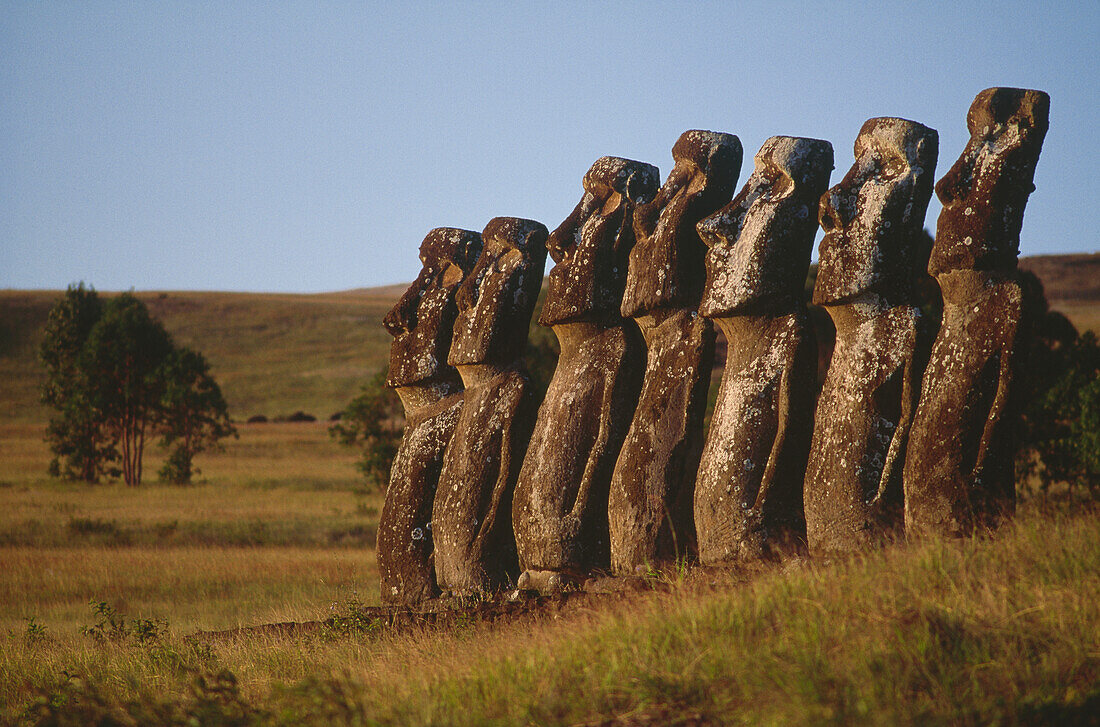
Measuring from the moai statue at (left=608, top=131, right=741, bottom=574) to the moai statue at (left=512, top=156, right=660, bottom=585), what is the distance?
0.25 metres

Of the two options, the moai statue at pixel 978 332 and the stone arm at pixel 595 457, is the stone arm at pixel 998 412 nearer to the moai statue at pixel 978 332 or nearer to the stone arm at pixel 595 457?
the moai statue at pixel 978 332

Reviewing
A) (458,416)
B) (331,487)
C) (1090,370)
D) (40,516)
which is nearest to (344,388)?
(331,487)

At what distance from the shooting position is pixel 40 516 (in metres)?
23.9

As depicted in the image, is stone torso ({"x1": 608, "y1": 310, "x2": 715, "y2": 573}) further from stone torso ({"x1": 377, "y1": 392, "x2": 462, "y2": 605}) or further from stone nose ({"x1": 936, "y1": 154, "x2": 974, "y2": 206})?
stone torso ({"x1": 377, "y1": 392, "x2": 462, "y2": 605})

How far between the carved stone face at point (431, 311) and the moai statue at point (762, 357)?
3.11 metres

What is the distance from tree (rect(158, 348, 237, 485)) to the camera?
3331 cm

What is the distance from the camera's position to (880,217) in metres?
7.77

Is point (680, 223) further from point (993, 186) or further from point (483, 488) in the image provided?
point (483, 488)

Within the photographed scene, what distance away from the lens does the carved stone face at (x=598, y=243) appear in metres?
9.33

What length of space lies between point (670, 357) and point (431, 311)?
9.72 ft

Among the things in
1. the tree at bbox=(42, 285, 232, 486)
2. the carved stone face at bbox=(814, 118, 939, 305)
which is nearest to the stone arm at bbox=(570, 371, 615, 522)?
the carved stone face at bbox=(814, 118, 939, 305)

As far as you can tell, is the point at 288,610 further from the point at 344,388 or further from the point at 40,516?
the point at 344,388

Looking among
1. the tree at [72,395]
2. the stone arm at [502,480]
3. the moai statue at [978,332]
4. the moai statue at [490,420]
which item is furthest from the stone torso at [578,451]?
the tree at [72,395]

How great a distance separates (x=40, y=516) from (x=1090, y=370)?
22.0 m
